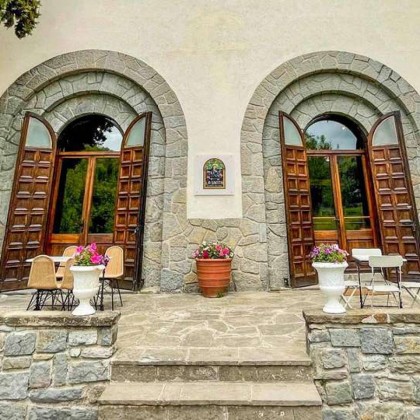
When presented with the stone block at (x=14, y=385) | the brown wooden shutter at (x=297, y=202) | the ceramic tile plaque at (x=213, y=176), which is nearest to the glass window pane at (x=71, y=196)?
the ceramic tile plaque at (x=213, y=176)

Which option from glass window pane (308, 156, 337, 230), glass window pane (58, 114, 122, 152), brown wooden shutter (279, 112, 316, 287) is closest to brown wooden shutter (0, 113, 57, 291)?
glass window pane (58, 114, 122, 152)

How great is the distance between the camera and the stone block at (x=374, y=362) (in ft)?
7.70

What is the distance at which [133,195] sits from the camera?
493 centimetres

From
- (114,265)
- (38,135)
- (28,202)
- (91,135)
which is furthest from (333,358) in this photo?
(38,135)

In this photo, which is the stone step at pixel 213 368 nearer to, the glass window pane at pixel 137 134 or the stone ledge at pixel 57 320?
the stone ledge at pixel 57 320

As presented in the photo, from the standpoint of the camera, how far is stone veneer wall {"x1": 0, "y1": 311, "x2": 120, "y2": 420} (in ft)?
7.65

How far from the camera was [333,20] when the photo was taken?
5.35m

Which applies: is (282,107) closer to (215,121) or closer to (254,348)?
(215,121)

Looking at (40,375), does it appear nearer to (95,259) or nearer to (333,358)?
(95,259)

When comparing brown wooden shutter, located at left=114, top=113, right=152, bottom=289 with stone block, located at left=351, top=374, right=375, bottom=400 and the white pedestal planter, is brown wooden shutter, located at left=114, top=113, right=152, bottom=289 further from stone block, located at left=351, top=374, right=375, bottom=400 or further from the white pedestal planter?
stone block, located at left=351, top=374, right=375, bottom=400

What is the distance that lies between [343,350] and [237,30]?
5.30 m

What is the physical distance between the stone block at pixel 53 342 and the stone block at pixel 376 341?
95.4 inches

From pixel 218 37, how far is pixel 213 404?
5.51m

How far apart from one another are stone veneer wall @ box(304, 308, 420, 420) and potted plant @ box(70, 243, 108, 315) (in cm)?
184
